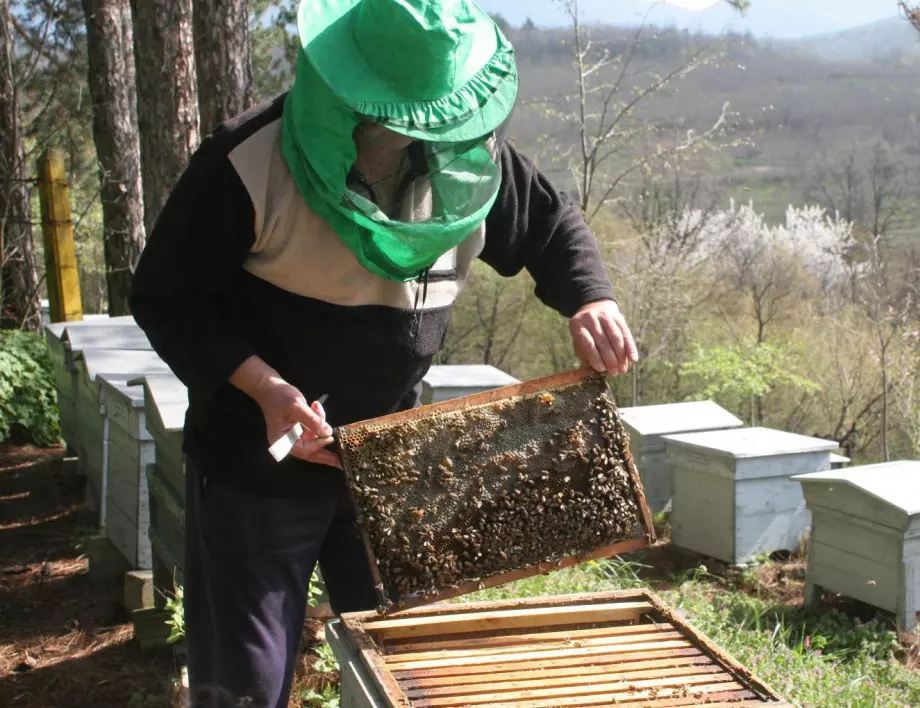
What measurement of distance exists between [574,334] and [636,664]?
0.69 m

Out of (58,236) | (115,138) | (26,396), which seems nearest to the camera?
(26,396)

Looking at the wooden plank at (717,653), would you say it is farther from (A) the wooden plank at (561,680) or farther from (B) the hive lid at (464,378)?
(B) the hive lid at (464,378)

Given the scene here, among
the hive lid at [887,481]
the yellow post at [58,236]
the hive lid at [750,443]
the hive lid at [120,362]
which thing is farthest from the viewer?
the yellow post at [58,236]

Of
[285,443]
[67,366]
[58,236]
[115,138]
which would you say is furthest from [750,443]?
[115,138]

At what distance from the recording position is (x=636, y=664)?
1934mm

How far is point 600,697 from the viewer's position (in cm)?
177

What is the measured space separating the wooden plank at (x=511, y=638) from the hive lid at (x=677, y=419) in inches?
170

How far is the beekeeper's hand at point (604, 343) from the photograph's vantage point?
6.82 feet

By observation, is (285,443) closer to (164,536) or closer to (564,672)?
(564,672)

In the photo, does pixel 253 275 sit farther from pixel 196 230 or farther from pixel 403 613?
pixel 403 613

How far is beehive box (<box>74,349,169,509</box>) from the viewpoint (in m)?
5.00

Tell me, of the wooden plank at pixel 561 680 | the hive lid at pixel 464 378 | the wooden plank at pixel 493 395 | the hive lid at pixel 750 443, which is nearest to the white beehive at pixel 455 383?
the hive lid at pixel 464 378

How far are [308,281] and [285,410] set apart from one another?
0.30 m

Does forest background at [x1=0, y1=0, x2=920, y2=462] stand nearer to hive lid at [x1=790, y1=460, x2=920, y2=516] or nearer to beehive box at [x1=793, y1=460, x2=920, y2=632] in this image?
hive lid at [x1=790, y1=460, x2=920, y2=516]
